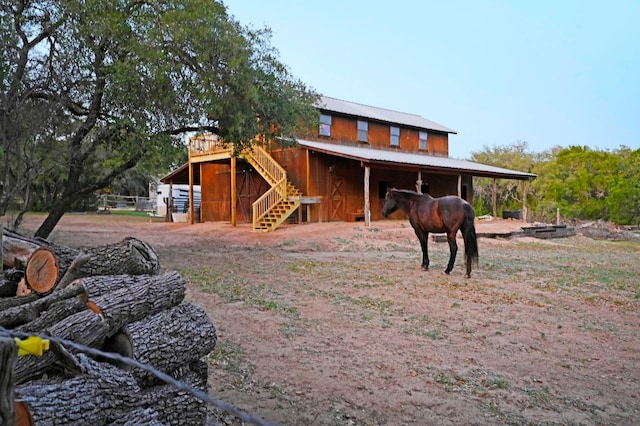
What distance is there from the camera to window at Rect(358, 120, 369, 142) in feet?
87.3

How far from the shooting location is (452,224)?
10445 millimetres

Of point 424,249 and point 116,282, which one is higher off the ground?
point 116,282

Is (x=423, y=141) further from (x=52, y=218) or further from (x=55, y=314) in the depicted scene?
(x=55, y=314)

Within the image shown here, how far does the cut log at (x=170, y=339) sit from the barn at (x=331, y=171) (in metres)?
15.3

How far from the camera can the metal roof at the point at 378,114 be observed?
25789mm

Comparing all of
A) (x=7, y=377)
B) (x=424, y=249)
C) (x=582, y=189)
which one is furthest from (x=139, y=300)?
(x=582, y=189)

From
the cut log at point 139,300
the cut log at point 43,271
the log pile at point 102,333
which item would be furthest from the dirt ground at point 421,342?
the cut log at point 43,271

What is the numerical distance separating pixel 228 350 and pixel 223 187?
23.2 meters

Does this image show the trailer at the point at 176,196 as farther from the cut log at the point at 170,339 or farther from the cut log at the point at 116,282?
the cut log at the point at 170,339

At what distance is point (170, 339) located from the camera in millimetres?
3766

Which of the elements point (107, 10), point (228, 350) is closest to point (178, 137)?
point (107, 10)

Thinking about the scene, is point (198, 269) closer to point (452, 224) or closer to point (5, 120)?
point (5, 120)

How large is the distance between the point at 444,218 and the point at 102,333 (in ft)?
27.1

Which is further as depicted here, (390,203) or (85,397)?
(390,203)
